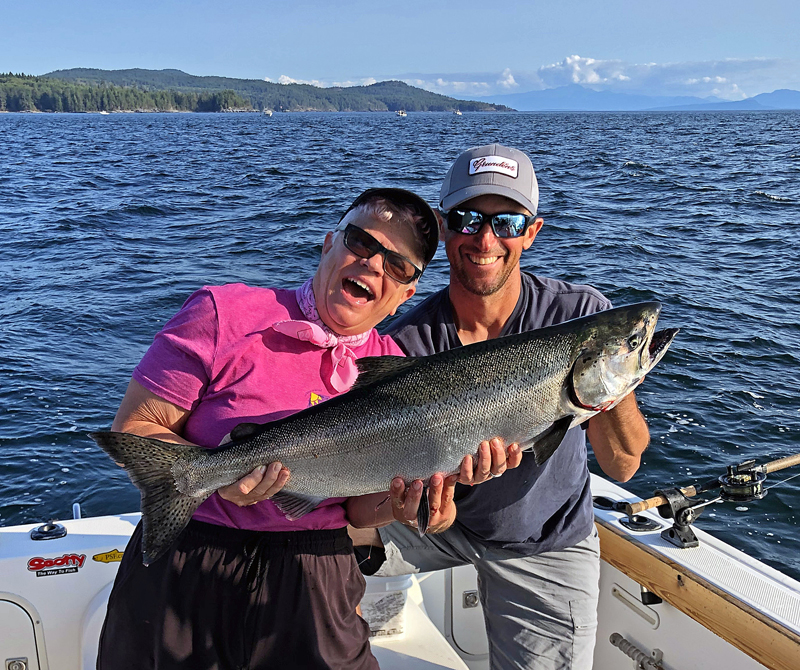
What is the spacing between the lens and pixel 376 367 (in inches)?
133

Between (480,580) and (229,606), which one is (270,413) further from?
(480,580)

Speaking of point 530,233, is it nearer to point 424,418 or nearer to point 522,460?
point 522,460

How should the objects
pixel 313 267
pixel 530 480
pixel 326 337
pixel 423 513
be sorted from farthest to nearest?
pixel 313 267
pixel 530 480
pixel 423 513
pixel 326 337

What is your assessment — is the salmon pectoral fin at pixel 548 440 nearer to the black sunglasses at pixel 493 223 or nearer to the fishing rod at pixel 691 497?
the black sunglasses at pixel 493 223

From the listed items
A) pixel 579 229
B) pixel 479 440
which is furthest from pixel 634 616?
pixel 579 229

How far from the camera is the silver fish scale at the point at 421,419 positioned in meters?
3.19

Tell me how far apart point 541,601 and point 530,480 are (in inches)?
31.6

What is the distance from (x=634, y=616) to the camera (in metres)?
4.56

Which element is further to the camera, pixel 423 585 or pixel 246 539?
pixel 423 585

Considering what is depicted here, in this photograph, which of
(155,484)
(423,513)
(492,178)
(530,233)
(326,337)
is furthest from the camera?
(530,233)

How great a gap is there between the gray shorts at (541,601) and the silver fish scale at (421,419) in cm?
115

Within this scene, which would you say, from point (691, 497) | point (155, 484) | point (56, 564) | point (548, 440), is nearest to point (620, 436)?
A: point (548, 440)

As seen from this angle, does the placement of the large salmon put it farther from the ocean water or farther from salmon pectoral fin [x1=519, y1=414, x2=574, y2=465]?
the ocean water

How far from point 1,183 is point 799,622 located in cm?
3551
